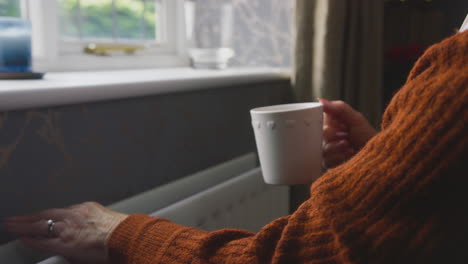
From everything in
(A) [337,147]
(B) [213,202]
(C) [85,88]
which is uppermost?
(C) [85,88]

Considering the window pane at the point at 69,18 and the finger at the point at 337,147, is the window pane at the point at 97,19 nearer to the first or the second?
the window pane at the point at 69,18

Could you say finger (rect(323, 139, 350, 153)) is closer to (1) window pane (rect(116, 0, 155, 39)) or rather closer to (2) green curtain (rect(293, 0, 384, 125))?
(2) green curtain (rect(293, 0, 384, 125))

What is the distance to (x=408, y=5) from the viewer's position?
6.11ft

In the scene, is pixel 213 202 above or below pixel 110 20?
below

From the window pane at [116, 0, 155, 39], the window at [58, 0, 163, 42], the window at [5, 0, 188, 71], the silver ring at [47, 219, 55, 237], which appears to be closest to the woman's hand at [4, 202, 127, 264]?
the silver ring at [47, 219, 55, 237]

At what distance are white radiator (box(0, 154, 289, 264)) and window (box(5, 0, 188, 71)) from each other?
0.46m

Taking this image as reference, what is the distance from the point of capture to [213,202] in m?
0.93

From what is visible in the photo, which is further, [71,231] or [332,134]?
[332,134]

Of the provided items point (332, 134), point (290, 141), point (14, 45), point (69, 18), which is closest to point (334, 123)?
point (332, 134)

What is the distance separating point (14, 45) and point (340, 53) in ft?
2.65

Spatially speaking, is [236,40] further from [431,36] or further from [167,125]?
[431,36]

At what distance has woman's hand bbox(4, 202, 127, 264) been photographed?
0.65 m

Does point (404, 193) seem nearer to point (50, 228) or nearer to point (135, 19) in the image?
point (50, 228)

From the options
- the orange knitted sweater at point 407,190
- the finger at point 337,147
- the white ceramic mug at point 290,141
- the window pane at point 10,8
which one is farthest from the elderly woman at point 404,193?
the window pane at point 10,8
